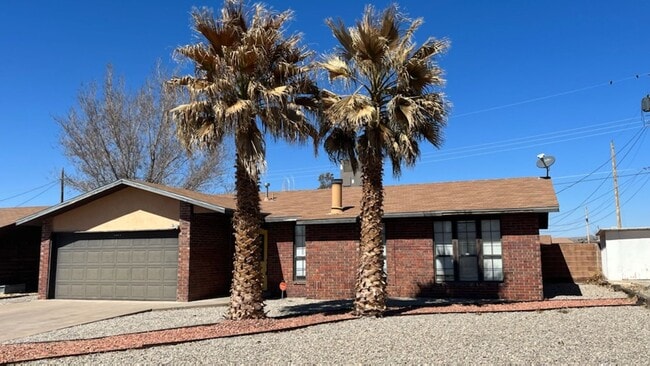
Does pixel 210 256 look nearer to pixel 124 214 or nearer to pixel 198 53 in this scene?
pixel 124 214

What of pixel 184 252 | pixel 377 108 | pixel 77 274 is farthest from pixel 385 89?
pixel 77 274

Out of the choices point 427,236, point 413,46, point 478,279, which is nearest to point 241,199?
point 413,46

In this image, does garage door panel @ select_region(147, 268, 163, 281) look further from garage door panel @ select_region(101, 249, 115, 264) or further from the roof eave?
the roof eave

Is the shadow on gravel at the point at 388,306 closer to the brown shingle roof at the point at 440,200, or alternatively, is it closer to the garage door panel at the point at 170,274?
the brown shingle roof at the point at 440,200

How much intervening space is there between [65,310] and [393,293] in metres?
9.75

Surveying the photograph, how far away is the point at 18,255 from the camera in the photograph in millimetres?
22812

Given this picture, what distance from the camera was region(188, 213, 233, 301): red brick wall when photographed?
16.8m

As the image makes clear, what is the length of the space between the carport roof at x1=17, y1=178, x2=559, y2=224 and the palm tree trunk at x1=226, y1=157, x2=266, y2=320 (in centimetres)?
457

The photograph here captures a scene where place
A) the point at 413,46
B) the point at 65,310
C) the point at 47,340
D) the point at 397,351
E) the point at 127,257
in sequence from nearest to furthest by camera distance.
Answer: the point at 397,351, the point at 47,340, the point at 413,46, the point at 65,310, the point at 127,257

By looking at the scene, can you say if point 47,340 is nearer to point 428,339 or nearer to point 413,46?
point 428,339

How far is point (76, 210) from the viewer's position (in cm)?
1838

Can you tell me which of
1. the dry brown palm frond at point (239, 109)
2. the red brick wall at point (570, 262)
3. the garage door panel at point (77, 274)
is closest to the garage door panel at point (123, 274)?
the garage door panel at point (77, 274)

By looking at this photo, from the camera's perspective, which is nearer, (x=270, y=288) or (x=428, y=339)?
(x=428, y=339)

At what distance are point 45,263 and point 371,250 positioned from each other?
12.4 m
